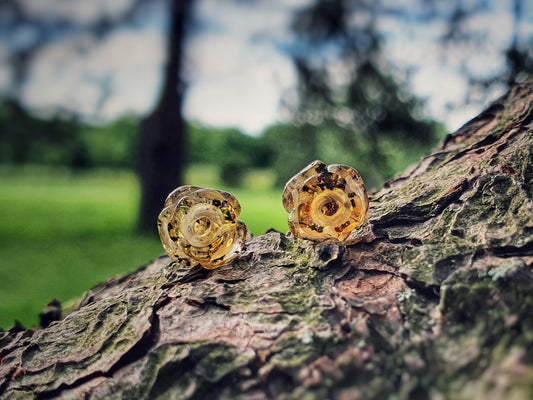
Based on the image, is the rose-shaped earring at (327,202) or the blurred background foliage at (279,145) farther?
the blurred background foliage at (279,145)

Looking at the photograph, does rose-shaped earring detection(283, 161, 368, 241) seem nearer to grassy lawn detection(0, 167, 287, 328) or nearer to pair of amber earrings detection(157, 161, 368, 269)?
pair of amber earrings detection(157, 161, 368, 269)

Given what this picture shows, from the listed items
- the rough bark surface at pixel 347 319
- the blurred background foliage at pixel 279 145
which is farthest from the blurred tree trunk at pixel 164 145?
the rough bark surface at pixel 347 319

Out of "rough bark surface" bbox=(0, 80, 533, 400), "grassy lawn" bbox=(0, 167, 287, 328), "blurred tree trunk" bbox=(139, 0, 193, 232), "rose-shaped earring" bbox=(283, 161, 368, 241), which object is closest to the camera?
"rough bark surface" bbox=(0, 80, 533, 400)

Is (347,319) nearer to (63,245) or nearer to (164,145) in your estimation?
(164,145)

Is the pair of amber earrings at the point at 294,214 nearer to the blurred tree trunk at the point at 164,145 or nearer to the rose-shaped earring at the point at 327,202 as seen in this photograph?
the rose-shaped earring at the point at 327,202

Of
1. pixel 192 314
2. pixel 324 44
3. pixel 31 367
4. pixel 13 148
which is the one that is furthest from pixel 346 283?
pixel 13 148

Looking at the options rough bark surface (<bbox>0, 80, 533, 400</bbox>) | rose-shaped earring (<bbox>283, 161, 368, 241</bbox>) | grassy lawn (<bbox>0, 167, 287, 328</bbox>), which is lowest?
rough bark surface (<bbox>0, 80, 533, 400</bbox>)

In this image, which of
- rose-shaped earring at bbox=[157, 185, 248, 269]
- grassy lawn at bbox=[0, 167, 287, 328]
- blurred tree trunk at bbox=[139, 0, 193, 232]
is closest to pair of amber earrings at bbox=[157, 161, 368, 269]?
rose-shaped earring at bbox=[157, 185, 248, 269]
